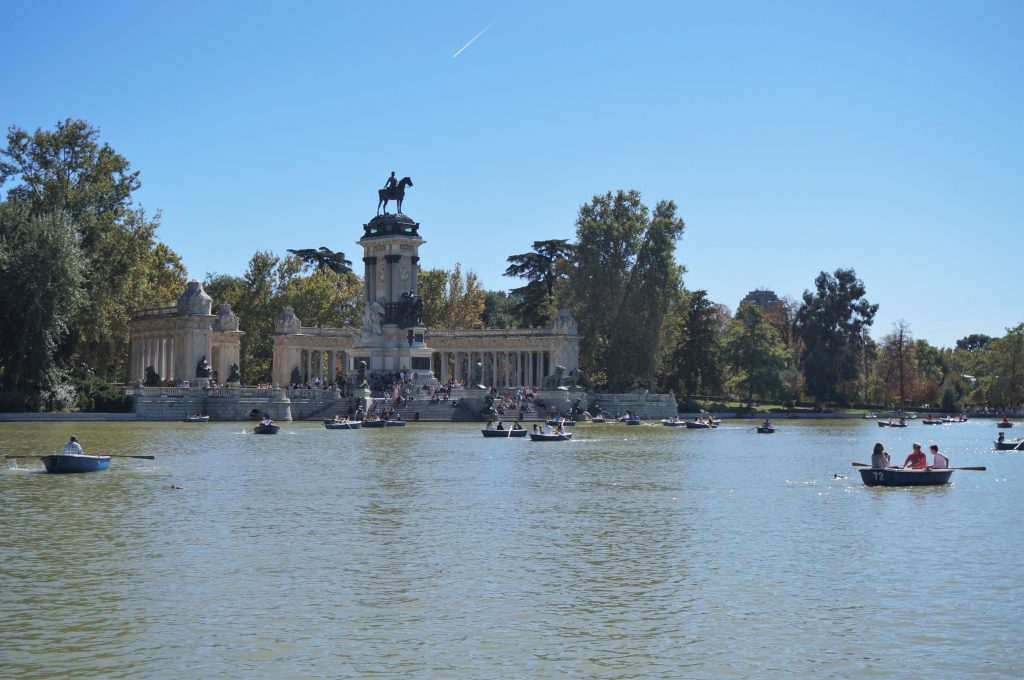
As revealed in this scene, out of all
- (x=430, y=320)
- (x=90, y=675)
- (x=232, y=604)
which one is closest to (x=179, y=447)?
(x=232, y=604)

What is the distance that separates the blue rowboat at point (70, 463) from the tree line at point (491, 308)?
117ft

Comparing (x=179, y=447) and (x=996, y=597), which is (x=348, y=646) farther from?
(x=179, y=447)

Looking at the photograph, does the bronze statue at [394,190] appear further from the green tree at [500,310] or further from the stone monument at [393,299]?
the green tree at [500,310]

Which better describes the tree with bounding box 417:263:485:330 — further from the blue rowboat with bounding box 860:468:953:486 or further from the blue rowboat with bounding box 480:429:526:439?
the blue rowboat with bounding box 860:468:953:486

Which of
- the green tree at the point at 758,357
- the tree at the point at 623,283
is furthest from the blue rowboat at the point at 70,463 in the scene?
the green tree at the point at 758,357

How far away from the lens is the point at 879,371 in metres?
146

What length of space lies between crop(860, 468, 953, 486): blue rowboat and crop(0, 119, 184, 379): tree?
5769 cm

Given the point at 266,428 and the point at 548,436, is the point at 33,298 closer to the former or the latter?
the point at 266,428

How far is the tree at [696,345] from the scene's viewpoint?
395 ft

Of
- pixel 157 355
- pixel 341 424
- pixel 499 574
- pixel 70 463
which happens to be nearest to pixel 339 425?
pixel 341 424

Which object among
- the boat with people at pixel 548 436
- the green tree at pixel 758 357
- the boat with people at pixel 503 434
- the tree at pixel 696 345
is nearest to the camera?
the boat with people at pixel 548 436

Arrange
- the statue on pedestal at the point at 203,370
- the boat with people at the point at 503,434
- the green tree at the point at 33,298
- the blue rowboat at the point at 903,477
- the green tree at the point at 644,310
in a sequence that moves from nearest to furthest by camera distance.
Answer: the blue rowboat at the point at 903,477
the boat with people at the point at 503,434
the green tree at the point at 33,298
the statue on pedestal at the point at 203,370
the green tree at the point at 644,310

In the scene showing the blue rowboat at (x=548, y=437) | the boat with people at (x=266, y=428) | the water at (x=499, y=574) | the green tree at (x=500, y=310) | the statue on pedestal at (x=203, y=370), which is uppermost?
the green tree at (x=500, y=310)

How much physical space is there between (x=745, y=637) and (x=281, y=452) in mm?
37093
